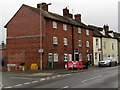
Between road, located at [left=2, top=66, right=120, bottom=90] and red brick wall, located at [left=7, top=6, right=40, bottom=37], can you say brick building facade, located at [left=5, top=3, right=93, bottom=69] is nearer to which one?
Result: red brick wall, located at [left=7, top=6, right=40, bottom=37]

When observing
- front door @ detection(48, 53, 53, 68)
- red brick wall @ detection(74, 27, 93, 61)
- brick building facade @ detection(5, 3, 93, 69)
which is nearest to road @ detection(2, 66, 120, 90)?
brick building facade @ detection(5, 3, 93, 69)

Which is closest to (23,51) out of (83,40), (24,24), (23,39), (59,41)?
(23,39)

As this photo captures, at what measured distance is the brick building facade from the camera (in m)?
31.0

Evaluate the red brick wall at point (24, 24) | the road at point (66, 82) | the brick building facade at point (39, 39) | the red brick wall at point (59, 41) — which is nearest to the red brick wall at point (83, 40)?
the brick building facade at point (39, 39)

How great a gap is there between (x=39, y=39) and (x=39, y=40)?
5.6 inches

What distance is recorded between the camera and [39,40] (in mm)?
31141

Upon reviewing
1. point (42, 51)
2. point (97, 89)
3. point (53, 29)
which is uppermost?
point (53, 29)

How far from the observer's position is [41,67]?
98.6 feet

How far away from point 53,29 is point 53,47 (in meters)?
2.69

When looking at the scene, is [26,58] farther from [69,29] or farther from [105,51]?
[105,51]

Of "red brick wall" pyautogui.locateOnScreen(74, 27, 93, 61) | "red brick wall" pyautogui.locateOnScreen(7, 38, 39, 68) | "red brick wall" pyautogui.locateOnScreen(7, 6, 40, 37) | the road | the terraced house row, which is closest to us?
the road

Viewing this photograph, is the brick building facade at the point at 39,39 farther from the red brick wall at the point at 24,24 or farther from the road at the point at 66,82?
the road at the point at 66,82

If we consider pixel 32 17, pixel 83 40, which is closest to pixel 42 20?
pixel 32 17

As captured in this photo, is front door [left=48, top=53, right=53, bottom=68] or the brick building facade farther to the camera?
front door [left=48, top=53, right=53, bottom=68]
